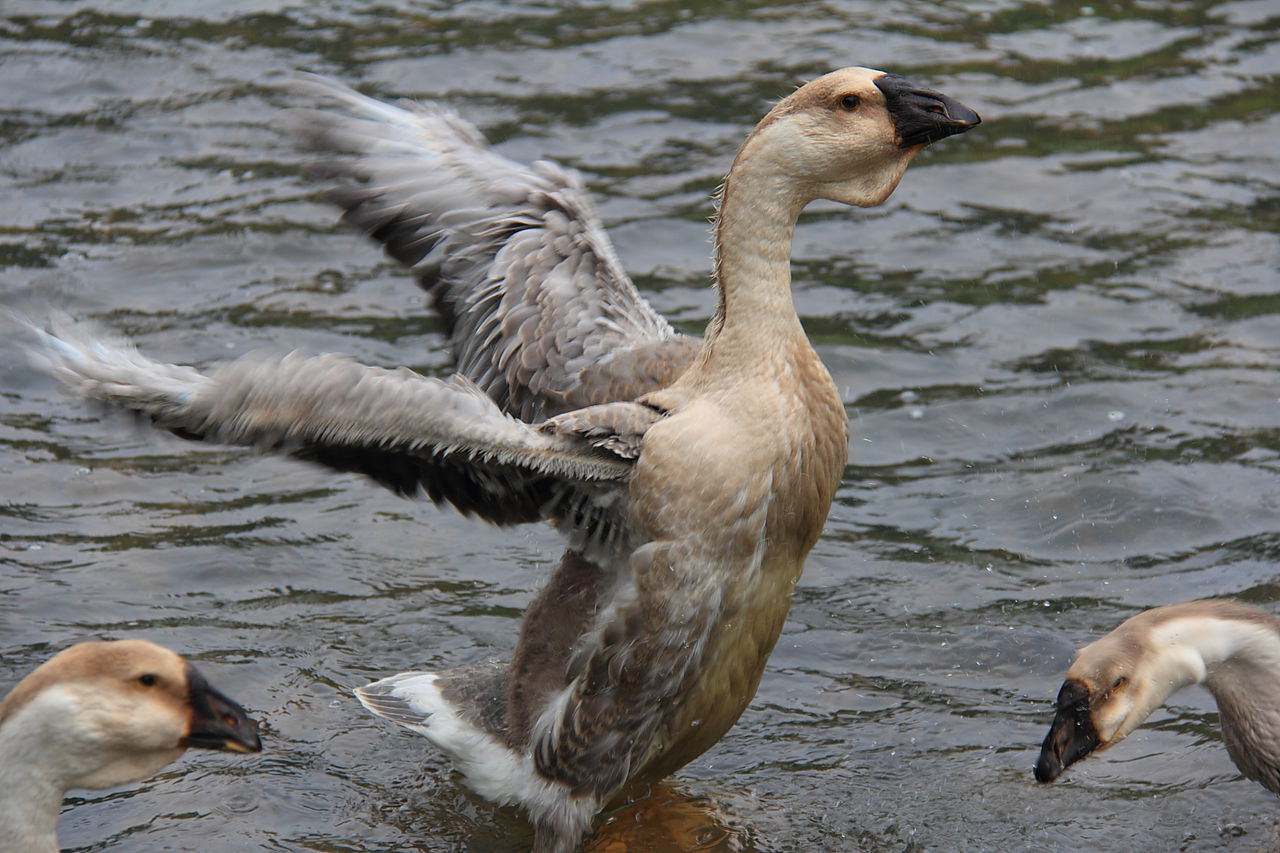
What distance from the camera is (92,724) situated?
455cm

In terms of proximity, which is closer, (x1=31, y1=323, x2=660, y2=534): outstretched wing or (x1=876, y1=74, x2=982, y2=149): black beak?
(x1=31, y1=323, x2=660, y2=534): outstretched wing

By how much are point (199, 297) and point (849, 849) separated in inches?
219

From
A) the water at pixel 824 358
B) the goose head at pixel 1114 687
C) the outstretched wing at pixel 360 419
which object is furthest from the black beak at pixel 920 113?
the water at pixel 824 358

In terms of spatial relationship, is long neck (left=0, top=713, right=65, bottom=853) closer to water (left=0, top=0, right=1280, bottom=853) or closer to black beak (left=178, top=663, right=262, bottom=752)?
black beak (left=178, top=663, right=262, bottom=752)

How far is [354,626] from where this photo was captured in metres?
7.27

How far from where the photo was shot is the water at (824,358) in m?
6.27

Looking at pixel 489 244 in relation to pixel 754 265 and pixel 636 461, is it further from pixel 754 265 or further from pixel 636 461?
pixel 636 461

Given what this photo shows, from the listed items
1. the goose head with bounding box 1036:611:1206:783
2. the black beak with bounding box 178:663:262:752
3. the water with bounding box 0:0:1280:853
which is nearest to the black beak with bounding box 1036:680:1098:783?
the goose head with bounding box 1036:611:1206:783

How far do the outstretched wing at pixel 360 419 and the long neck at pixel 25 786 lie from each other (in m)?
0.95

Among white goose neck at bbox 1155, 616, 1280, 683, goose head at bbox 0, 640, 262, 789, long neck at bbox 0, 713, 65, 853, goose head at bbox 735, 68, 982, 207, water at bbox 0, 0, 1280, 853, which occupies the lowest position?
water at bbox 0, 0, 1280, 853

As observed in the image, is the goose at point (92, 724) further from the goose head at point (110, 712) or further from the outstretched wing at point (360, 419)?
the outstretched wing at point (360, 419)

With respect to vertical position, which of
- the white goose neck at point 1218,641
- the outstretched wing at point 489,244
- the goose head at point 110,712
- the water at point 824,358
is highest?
the outstretched wing at point 489,244

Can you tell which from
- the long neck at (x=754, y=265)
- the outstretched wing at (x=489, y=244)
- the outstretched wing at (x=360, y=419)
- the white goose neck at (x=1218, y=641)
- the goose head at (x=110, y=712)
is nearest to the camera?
the goose head at (x=110, y=712)

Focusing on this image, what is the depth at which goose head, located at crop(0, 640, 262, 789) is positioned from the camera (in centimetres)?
455
